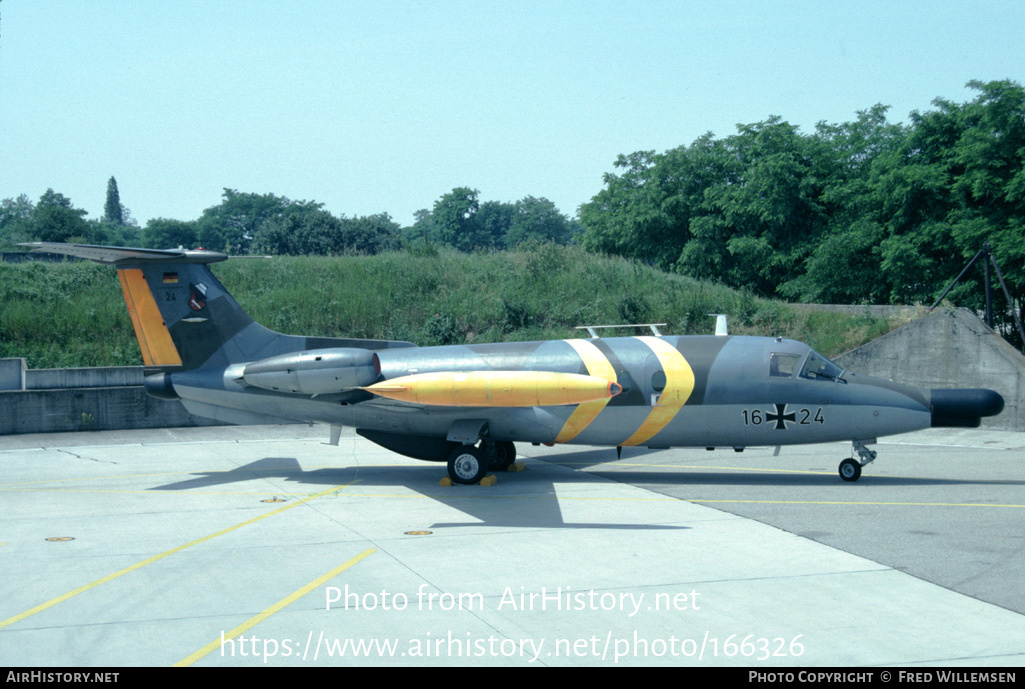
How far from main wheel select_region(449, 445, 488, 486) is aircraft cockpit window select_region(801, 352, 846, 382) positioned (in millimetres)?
6653

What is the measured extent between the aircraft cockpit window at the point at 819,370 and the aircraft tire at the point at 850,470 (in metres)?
1.78

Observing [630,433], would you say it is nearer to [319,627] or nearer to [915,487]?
[915,487]

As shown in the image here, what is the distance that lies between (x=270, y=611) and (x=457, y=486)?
25.9ft

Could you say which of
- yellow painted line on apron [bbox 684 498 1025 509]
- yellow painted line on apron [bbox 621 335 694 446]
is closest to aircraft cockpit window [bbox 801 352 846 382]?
yellow painted line on apron [bbox 621 335 694 446]

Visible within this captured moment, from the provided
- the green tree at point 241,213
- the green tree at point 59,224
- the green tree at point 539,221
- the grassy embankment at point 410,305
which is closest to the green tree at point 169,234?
the green tree at point 241,213

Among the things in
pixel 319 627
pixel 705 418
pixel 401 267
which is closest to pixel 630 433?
pixel 705 418

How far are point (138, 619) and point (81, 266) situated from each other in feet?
95.3

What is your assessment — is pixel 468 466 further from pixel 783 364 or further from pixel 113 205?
pixel 113 205

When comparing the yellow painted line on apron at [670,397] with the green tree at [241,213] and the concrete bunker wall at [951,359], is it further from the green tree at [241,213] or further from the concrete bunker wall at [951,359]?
the green tree at [241,213]

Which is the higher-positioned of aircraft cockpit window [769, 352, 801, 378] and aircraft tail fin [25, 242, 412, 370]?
aircraft tail fin [25, 242, 412, 370]

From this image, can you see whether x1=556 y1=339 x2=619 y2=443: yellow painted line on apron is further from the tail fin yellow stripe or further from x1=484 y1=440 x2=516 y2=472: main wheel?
the tail fin yellow stripe

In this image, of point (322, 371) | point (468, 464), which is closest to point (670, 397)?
point (468, 464)

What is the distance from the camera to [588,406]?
16766mm

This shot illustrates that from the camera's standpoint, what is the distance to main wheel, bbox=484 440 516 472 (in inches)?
736
